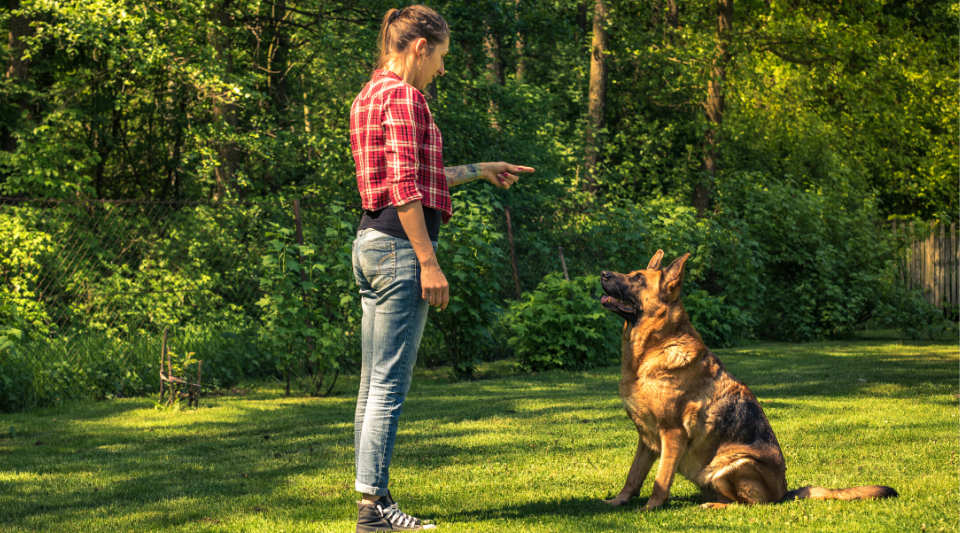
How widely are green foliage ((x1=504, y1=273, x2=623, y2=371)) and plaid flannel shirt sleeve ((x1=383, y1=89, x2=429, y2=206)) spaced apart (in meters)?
7.09

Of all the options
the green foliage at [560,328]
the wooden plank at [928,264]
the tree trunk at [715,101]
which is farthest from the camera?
the tree trunk at [715,101]

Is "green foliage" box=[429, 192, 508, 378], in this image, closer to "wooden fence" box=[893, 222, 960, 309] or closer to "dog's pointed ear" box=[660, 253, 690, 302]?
"dog's pointed ear" box=[660, 253, 690, 302]

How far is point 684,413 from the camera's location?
13.5 feet

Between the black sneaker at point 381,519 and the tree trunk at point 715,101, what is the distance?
17.8m

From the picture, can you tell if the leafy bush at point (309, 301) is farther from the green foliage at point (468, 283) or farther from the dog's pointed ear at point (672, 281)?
the dog's pointed ear at point (672, 281)

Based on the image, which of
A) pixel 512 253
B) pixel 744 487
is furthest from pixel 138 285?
pixel 744 487

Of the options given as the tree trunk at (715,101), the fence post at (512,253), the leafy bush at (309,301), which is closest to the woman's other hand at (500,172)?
the leafy bush at (309,301)

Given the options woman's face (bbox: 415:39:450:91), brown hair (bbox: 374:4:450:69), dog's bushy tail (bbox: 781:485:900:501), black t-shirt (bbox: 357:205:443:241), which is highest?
brown hair (bbox: 374:4:450:69)

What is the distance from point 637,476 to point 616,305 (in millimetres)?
922

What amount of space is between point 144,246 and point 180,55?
16.5 feet

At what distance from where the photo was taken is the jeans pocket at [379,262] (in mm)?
3461

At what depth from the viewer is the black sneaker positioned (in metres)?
3.63

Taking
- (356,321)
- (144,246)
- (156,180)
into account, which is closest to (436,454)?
(356,321)

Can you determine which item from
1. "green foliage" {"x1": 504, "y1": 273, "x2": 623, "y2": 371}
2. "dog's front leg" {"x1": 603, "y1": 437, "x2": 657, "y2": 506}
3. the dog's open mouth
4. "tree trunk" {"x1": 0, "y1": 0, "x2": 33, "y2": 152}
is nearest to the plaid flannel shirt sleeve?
the dog's open mouth
